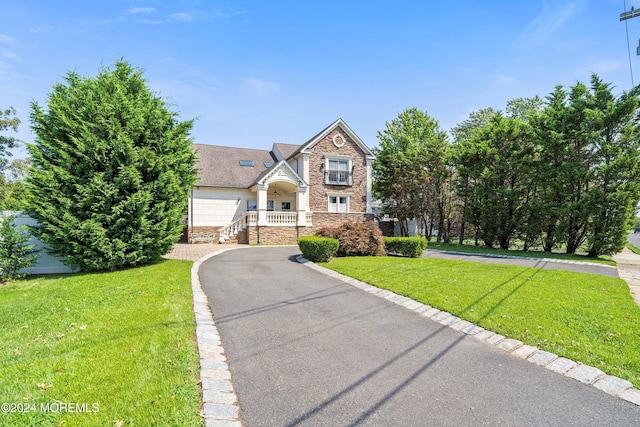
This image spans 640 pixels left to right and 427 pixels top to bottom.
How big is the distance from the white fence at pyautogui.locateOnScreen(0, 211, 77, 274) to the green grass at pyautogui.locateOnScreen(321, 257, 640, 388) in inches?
379

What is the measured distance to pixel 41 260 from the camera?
10.6 metres

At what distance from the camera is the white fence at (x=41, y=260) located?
33.0ft

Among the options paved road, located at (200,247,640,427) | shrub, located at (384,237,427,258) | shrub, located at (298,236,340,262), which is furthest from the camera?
shrub, located at (384,237,427,258)

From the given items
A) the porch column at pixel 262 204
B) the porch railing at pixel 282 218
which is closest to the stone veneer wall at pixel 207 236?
the porch column at pixel 262 204

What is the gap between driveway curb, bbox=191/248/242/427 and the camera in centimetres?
289

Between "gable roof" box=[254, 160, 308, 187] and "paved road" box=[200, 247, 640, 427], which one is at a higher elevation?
"gable roof" box=[254, 160, 308, 187]

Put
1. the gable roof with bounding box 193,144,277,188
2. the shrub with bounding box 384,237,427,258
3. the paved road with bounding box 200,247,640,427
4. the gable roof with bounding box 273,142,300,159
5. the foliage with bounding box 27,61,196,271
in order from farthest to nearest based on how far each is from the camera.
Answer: the gable roof with bounding box 273,142,300,159 < the gable roof with bounding box 193,144,277,188 < the shrub with bounding box 384,237,427,258 < the foliage with bounding box 27,61,196,271 < the paved road with bounding box 200,247,640,427

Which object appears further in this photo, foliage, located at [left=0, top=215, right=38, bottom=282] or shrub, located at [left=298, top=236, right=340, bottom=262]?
shrub, located at [left=298, top=236, right=340, bottom=262]

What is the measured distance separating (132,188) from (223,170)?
14395 millimetres

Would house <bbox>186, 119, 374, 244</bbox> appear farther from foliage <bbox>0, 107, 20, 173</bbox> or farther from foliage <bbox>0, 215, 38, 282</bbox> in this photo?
foliage <bbox>0, 107, 20, 173</bbox>

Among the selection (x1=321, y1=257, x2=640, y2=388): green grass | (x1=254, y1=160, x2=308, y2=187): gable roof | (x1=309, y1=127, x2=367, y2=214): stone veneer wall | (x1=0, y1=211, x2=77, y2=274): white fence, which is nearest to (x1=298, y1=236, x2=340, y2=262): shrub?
(x1=321, y1=257, x2=640, y2=388): green grass

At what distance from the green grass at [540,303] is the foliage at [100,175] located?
22.1 feet

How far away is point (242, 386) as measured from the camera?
11.4 ft

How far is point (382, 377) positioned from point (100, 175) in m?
10.1
